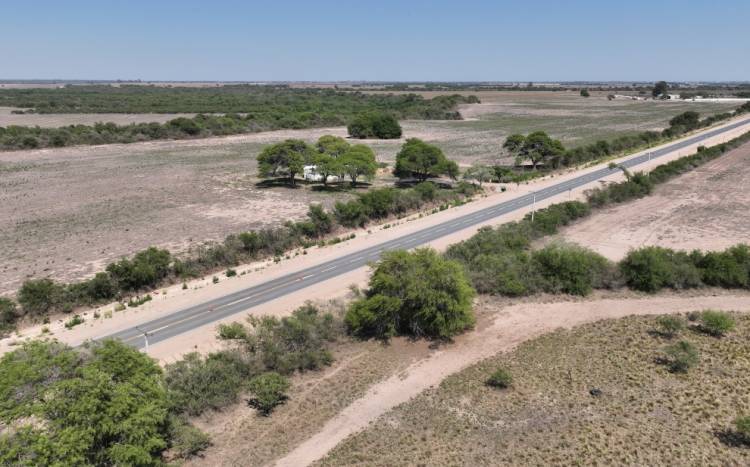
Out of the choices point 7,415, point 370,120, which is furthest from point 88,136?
point 7,415

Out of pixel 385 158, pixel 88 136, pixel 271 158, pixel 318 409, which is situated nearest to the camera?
pixel 318 409

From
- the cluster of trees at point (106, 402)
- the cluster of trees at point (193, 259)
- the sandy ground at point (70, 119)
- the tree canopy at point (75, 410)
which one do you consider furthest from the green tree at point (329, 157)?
the sandy ground at point (70, 119)

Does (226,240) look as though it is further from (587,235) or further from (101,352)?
(587,235)

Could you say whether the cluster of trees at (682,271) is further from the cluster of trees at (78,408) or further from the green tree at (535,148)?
the green tree at (535,148)

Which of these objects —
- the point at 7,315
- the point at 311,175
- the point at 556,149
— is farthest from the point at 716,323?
the point at 556,149

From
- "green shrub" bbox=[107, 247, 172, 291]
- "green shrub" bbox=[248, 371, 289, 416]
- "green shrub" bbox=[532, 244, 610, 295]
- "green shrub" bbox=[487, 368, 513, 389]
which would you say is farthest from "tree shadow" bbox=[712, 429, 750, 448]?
"green shrub" bbox=[107, 247, 172, 291]

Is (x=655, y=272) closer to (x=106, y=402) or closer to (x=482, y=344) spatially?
(x=482, y=344)
